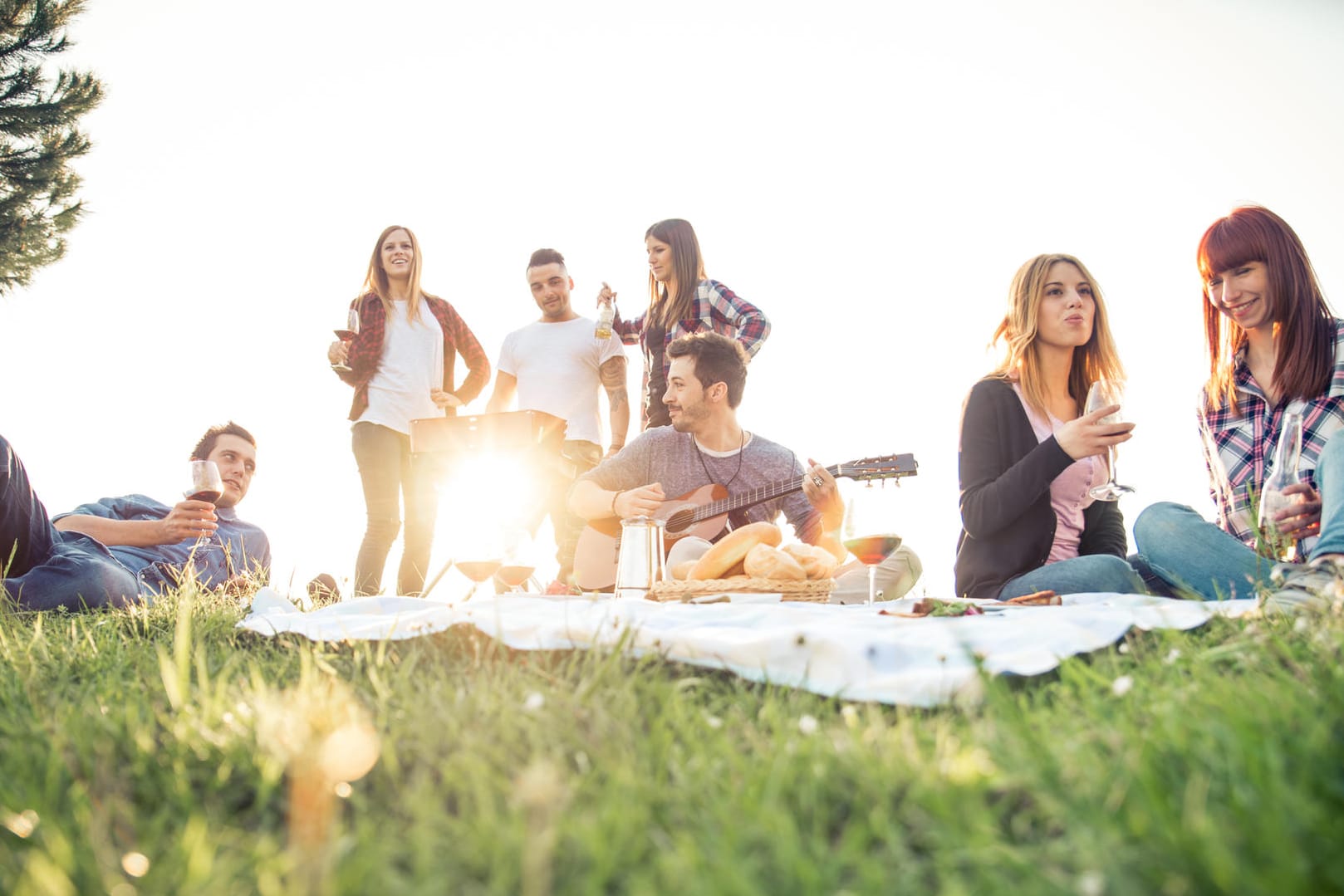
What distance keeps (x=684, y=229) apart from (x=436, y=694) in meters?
4.54

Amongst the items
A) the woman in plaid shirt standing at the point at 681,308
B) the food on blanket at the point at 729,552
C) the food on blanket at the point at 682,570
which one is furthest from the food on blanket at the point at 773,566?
the woman in plaid shirt standing at the point at 681,308

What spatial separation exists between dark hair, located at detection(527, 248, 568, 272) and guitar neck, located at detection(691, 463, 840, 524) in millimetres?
2183

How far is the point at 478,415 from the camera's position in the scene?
568 cm

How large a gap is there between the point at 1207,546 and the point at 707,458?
268 cm

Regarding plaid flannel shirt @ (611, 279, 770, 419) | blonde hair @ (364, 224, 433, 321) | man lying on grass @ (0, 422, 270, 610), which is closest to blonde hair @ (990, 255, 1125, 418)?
plaid flannel shirt @ (611, 279, 770, 419)

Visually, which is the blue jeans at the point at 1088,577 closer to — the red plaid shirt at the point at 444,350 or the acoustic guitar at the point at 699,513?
the acoustic guitar at the point at 699,513

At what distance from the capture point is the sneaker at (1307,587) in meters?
1.88

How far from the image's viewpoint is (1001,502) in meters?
3.42

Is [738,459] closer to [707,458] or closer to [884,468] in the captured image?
[707,458]

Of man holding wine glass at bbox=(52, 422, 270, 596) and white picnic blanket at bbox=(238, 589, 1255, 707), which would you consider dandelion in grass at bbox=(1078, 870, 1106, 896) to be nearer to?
white picnic blanket at bbox=(238, 589, 1255, 707)

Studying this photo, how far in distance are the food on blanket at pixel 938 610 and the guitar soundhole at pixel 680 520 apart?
238 cm

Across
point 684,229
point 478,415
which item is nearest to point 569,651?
point 478,415

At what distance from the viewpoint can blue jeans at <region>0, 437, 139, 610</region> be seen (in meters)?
3.83

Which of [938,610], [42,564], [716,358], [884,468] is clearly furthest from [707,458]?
[42,564]
